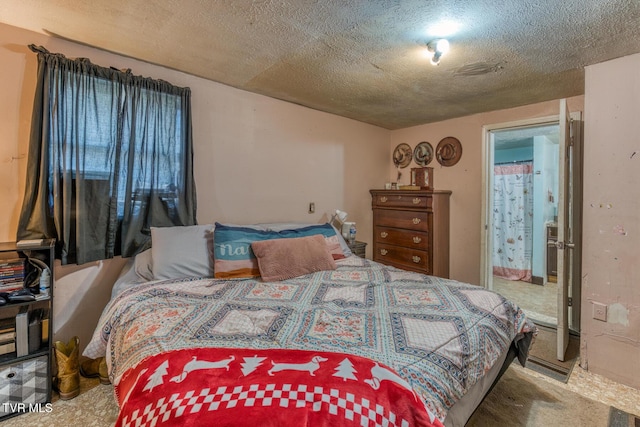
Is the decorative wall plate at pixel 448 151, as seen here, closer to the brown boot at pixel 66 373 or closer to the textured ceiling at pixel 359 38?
the textured ceiling at pixel 359 38

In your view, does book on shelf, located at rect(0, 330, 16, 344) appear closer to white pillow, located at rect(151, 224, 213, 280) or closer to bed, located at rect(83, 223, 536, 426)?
bed, located at rect(83, 223, 536, 426)

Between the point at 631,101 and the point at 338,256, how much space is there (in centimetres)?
224

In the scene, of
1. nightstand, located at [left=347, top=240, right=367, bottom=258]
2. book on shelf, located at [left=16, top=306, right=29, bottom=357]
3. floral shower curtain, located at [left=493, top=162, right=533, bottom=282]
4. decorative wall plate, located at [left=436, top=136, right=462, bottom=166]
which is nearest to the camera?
book on shelf, located at [left=16, top=306, right=29, bottom=357]

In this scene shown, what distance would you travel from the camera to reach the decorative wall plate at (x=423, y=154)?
3.68 meters

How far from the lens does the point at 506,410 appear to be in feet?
5.55

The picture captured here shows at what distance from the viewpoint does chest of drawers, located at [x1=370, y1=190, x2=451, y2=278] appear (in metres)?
3.24

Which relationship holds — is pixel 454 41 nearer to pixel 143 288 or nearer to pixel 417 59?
pixel 417 59

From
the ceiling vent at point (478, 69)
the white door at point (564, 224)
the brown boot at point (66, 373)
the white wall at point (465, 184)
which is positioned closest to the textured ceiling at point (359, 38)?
the ceiling vent at point (478, 69)

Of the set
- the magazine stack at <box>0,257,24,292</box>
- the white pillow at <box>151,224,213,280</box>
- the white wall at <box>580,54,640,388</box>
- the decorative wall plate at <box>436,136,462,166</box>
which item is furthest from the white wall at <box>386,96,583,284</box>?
the magazine stack at <box>0,257,24,292</box>

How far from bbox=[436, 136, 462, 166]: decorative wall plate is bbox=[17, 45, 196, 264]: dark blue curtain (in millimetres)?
2769

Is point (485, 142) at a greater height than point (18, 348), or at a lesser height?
greater

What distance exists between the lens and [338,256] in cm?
256

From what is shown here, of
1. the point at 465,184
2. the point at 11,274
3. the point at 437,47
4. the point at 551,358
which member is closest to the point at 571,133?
the point at 465,184

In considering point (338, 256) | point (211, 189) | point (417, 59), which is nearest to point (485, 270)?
point (338, 256)
